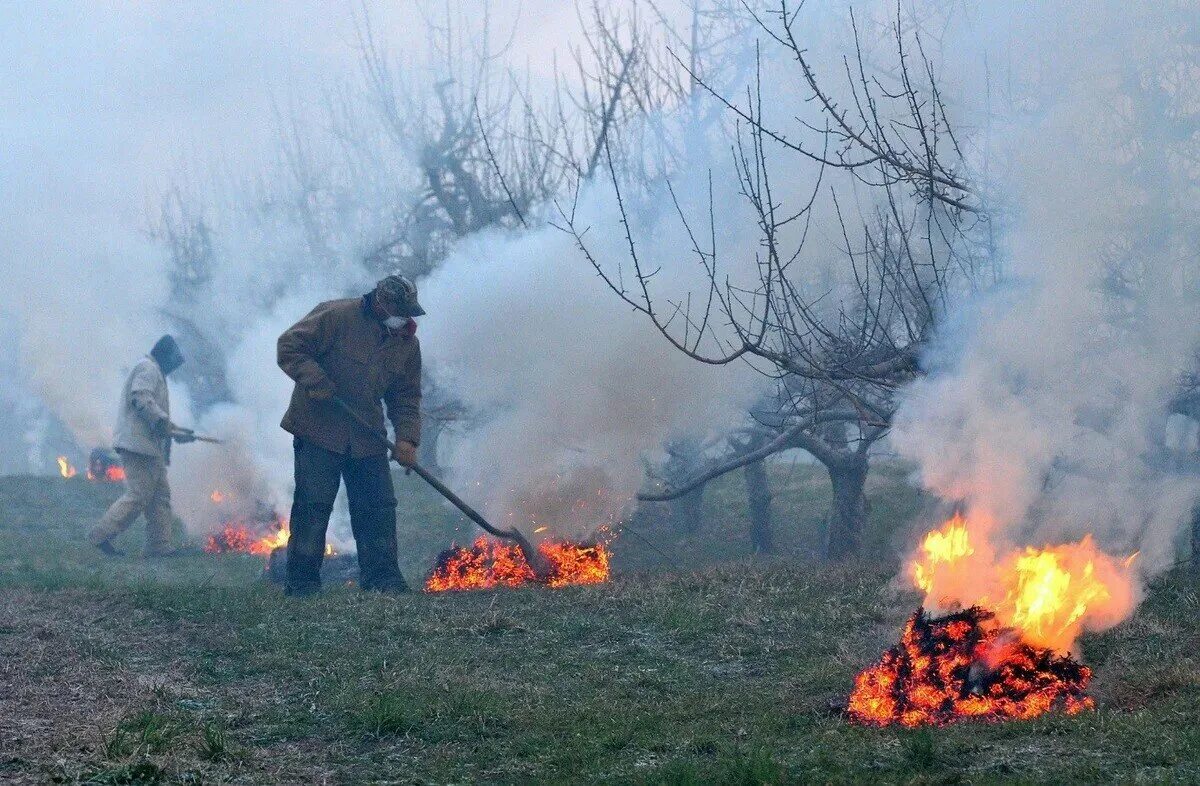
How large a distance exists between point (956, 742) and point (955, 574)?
1057 millimetres

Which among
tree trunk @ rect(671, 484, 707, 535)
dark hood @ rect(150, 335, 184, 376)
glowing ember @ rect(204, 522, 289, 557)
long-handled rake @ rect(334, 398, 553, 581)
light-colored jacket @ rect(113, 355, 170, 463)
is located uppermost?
dark hood @ rect(150, 335, 184, 376)

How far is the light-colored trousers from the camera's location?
13633 millimetres

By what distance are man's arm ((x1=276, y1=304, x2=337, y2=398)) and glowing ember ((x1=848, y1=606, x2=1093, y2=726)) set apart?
4829 millimetres

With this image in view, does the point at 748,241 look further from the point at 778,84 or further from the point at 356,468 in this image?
the point at 356,468

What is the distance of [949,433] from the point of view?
18.4 feet

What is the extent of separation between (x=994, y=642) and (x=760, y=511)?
10474mm

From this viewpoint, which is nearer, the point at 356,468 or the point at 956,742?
the point at 956,742

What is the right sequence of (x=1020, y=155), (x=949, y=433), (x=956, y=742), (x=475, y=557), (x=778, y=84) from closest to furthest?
(x=956, y=742) < (x=949, y=433) < (x=1020, y=155) < (x=475, y=557) < (x=778, y=84)

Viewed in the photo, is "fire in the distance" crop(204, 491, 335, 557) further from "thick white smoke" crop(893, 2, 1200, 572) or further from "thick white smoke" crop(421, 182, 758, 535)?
"thick white smoke" crop(893, 2, 1200, 572)

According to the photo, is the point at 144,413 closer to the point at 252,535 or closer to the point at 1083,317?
the point at 252,535

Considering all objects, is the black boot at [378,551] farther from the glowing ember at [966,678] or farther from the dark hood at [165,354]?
the dark hood at [165,354]

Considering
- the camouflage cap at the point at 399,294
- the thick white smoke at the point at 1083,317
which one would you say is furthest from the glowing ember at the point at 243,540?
the thick white smoke at the point at 1083,317

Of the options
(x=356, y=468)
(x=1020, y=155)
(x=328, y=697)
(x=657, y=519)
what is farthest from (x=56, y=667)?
(x=657, y=519)

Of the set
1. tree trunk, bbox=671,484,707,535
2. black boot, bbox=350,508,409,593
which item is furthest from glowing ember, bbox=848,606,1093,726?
tree trunk, bbox=671,484,707,535
